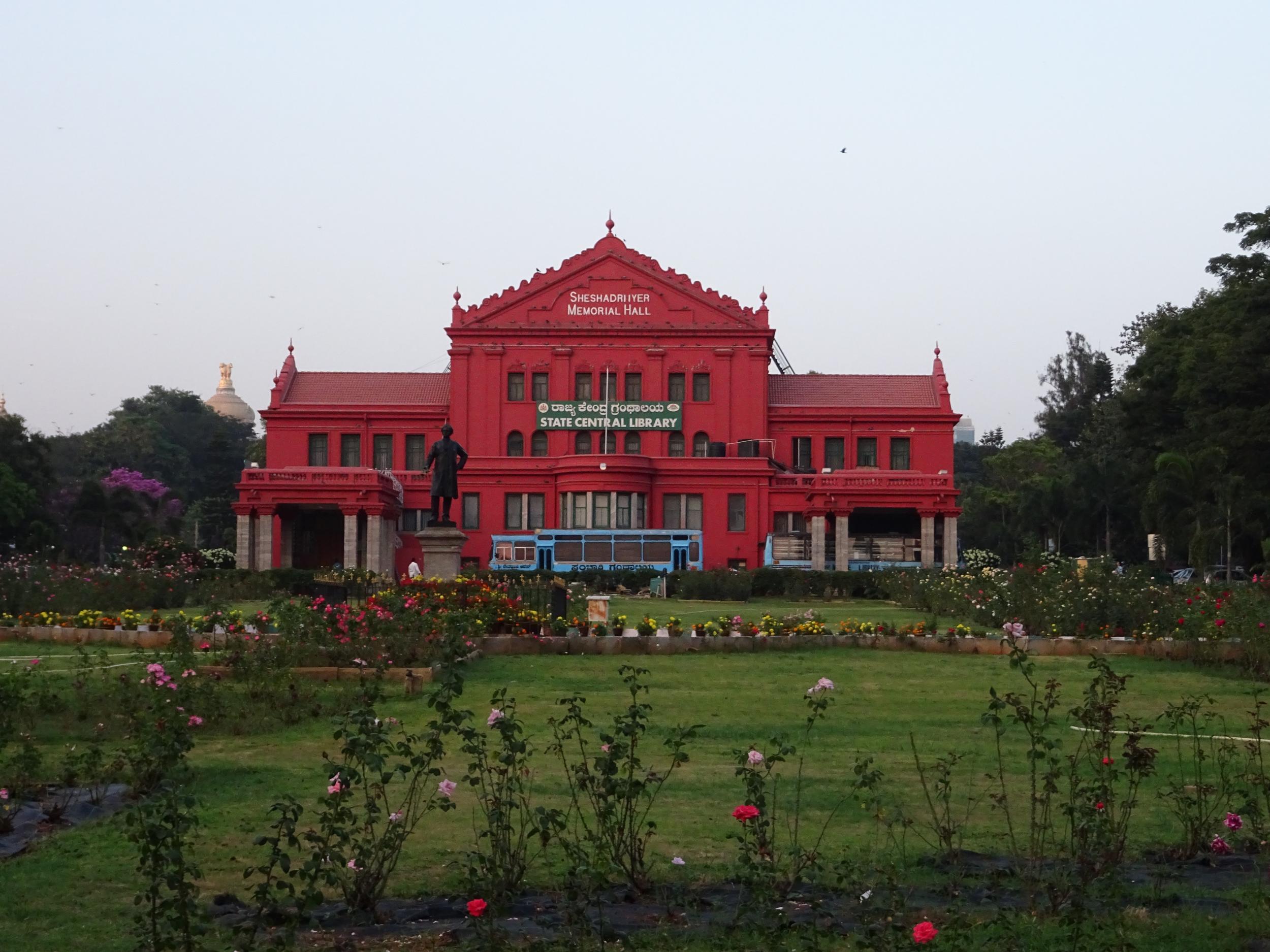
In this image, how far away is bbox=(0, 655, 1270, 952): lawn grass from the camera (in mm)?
8109

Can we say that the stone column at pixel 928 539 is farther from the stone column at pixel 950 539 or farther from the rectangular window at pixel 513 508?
the rectangular window at pixel 513 508

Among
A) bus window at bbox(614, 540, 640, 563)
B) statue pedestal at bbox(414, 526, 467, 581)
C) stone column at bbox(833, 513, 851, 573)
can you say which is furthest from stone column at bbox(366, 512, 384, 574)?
statue pedestal at bbox(414, 526, 467, 581)

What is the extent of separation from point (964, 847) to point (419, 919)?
10.7 feet

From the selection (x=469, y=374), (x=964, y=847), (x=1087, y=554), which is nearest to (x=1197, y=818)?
(x=964, y=847)

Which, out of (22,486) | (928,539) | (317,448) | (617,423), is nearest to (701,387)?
(617,423)

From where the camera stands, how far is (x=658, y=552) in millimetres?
50281

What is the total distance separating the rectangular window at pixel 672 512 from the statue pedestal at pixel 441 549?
2776 centimetres

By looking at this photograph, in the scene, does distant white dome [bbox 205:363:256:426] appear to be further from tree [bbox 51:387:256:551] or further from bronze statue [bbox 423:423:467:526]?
bronze statue [bbox 423:423:467:526]

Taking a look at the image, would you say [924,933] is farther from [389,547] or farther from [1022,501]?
[1022,501]

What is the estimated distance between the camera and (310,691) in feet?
49.9

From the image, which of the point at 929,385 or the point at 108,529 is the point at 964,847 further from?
the point at 108,529

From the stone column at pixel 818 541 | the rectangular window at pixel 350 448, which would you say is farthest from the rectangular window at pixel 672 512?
the rectangular window at pixel 350 448

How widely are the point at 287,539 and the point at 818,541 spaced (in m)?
18.7

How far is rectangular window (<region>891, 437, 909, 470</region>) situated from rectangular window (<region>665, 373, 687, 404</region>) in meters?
8.17
